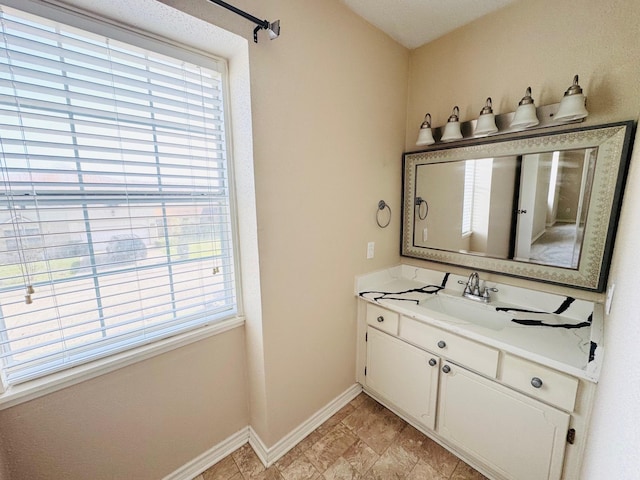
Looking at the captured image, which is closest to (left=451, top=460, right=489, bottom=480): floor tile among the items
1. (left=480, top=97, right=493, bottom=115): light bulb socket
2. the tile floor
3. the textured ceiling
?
the tile floor

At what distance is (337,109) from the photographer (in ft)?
5.01

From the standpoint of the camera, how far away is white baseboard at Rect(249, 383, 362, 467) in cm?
148

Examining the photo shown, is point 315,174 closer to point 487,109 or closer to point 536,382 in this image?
point 487,109

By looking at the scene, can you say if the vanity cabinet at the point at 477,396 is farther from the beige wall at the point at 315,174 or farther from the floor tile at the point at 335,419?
the beige wall at the point at 315,174

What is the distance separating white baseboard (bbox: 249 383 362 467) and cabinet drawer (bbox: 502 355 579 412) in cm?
108

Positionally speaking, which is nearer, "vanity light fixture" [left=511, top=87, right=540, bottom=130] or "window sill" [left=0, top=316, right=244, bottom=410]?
"window sill" [left=0, top=316, right=244, bottom=410]

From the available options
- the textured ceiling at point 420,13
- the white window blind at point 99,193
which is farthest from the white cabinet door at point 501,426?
the textured ceiling at point 420,13

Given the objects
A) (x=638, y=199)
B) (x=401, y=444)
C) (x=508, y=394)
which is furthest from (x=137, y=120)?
(x=401, y=444)

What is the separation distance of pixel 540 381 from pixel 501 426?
34 centimetres

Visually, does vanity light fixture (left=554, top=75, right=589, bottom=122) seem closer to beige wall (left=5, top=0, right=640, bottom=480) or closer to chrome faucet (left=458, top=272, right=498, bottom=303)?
beige wall (left=5, top=0, right=640, bottom=480)

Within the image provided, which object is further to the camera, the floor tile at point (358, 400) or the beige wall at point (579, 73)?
the floor tile at point (358, 400)

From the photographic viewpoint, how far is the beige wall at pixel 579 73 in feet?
2.31

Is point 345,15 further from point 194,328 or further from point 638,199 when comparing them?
point 194,328

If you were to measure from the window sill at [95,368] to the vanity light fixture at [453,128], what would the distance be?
5.73 feet
